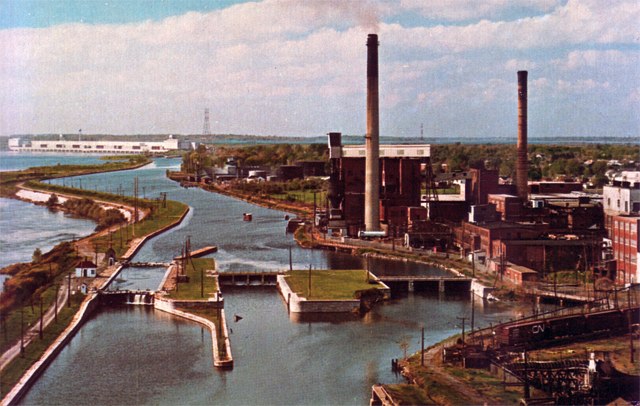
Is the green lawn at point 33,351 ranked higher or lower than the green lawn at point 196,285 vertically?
lower

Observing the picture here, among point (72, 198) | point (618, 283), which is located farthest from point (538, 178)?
point (618, 283)

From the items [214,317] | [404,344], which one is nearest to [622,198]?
[404,344]

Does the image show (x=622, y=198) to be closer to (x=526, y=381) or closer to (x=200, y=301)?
(x=200, y=301)

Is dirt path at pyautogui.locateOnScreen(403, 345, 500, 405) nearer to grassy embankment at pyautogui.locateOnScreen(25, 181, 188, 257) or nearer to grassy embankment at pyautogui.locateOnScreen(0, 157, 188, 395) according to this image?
grassy embankment at pyautogui.locateOnScreen(0, 157, 188, 395)

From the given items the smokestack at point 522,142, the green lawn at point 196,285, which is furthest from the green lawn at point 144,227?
the smokestack at point 522,142

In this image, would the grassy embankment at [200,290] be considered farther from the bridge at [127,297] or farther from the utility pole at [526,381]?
the utility pole at [526,381]

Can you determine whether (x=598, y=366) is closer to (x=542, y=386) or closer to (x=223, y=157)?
(x=542, y=386)
